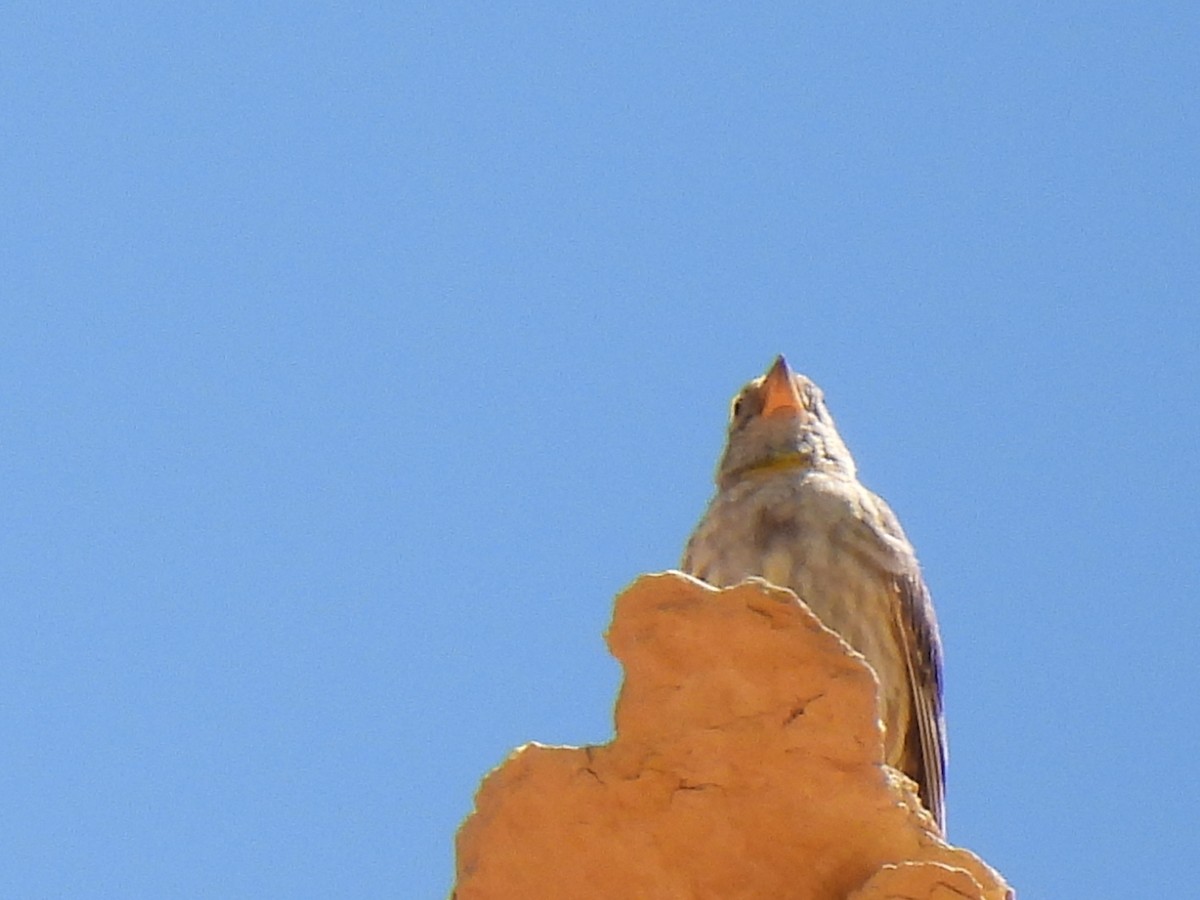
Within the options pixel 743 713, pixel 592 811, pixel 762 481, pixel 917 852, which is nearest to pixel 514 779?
pixel 592 811

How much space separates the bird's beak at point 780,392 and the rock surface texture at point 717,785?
3139 millimetres

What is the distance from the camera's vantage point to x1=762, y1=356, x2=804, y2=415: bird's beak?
8.32 metres

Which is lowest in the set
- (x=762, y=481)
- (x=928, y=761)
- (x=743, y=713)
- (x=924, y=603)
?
(x=743, y=713)

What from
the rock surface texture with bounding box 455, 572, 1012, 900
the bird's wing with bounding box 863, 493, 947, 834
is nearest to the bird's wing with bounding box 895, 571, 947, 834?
the bird's wing with bounding box 863, 493, 947, 834

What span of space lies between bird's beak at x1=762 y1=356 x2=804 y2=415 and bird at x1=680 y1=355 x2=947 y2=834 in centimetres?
20

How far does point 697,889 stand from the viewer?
5.23 m

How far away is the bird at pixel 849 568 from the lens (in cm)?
750

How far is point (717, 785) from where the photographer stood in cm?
525

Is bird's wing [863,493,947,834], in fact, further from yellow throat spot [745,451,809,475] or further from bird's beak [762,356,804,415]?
bird's beak [762,356,804,415]

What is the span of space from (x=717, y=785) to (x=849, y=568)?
239 centimetres

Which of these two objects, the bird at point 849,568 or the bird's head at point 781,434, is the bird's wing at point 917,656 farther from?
the bird's head at point 781,434

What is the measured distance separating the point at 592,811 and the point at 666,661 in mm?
392

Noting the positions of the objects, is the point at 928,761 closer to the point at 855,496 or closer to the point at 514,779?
the point at 855,496

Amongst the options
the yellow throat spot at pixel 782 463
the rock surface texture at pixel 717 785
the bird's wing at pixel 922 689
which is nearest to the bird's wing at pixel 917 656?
the bird's wing at pixel 922 689
